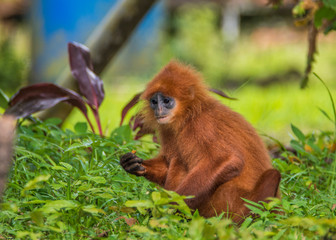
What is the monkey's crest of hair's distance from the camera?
119 inches

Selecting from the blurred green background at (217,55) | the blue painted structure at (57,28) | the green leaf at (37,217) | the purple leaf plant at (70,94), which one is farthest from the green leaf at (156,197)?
the blue painted structure at (57,28)

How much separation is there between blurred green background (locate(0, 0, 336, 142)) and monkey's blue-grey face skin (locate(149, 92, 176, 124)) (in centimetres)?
517

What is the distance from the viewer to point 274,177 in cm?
269

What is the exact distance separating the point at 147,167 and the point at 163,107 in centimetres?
35

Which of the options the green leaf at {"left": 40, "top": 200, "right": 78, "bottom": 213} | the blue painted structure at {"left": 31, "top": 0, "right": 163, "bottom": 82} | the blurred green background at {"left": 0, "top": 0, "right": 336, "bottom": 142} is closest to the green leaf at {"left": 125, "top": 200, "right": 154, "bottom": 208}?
the green leaf at {"left": 40, "top": 200, "right": 78, "bottom": 213}

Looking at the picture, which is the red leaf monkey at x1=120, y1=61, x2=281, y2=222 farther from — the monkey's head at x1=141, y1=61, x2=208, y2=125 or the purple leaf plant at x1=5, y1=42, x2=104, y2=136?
the purple leaf plant at x1=5, y1=42, x2=104, y2=136

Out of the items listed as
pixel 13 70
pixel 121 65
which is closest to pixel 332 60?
pixel 121 65

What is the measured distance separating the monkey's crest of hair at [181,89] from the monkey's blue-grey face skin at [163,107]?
2 cm

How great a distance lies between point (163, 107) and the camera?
3.07 m

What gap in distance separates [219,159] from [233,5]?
10749mm

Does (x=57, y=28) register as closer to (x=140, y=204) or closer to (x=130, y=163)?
(x=130, y=163)

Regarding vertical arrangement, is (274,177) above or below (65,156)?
below

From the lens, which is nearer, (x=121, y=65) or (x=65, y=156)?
(x=65, y=156)

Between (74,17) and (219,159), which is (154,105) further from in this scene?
(74,17)
